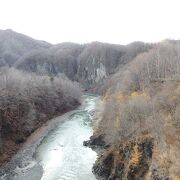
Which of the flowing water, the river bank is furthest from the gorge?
the river bank

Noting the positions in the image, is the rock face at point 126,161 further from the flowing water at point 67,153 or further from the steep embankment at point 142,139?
the flowing water at point 67,153

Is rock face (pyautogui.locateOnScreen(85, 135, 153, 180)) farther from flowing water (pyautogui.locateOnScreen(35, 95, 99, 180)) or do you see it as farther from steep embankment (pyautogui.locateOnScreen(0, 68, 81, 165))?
steep embankment (pyautogui.locateOnScreen(0, 68, 81, 165))

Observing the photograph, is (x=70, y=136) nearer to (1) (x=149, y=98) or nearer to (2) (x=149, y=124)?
(1) (x=149, y=98)

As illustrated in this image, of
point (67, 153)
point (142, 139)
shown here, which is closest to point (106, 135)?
point (67, 153)

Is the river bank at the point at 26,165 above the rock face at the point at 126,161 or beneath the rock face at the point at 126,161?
beneath

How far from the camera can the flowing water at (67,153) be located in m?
43.3

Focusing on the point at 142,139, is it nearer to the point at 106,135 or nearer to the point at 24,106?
the point at 106,135

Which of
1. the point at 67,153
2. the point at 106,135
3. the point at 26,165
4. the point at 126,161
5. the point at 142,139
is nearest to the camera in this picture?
the point at 142,139

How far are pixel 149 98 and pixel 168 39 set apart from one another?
110 metres

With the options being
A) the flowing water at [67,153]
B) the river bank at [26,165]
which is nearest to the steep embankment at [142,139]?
the flowing water at [67,153]

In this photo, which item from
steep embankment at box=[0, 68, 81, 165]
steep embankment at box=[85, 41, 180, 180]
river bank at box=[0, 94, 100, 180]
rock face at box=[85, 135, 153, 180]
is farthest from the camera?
steep embankment at box=[0, 68, 81, 165]

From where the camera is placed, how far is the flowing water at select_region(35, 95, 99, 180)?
43344 millimetres

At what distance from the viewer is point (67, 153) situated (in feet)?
172

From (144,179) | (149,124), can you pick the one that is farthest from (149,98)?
(144,179)
